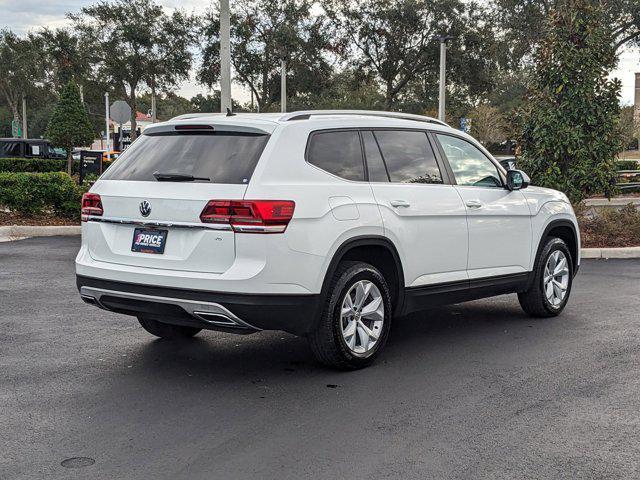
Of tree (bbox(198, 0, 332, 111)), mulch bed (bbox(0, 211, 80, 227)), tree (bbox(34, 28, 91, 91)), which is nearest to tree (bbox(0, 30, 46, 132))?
tree (bbox(34, 28, 91, 91))

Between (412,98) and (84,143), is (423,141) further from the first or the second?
(412,98)

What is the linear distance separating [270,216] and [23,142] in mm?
31252

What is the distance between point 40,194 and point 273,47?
2521 centimetres

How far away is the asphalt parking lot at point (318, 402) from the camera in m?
4.38

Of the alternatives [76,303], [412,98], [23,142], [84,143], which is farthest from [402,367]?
[412,98]

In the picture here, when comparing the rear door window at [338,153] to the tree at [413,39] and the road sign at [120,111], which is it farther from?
the tree at [413,39]

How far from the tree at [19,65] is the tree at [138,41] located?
11.2 m

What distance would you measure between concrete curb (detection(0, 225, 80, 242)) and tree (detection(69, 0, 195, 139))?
29.8 metres

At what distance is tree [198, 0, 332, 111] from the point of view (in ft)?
131

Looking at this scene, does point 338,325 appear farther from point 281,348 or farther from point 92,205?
point 92,205

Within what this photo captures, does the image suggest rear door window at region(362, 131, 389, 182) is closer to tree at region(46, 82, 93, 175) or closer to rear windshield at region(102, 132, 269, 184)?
rear windshield at region(102, 132, 269, 184)

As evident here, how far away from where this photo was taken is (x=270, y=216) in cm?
550

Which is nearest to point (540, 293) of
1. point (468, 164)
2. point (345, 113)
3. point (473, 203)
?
point (473, 203)

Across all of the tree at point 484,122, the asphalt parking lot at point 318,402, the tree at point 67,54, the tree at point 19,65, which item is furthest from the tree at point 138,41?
the asphalt parking lot at point 318,402
